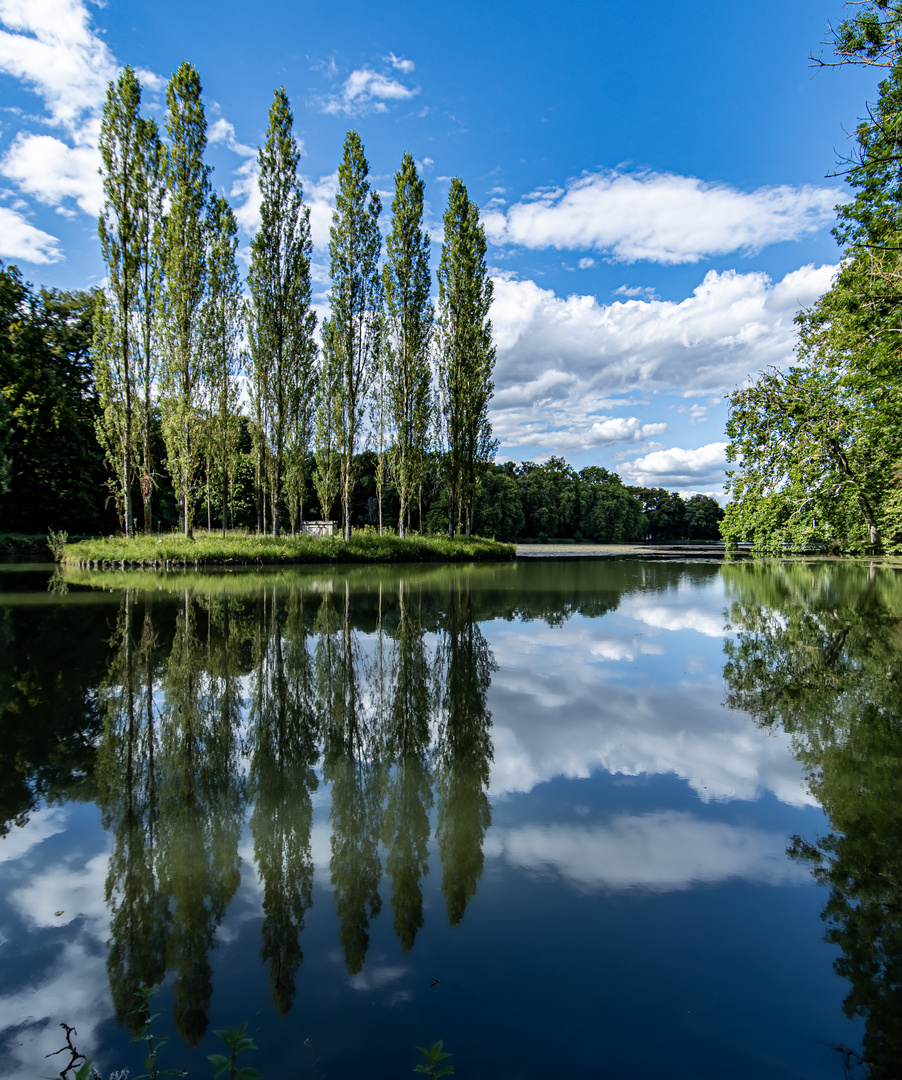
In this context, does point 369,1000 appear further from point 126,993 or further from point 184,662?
point 184,662

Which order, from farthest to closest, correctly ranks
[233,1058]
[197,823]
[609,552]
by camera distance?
1. [609,552]
2. [197,823]
3. [233,1058]

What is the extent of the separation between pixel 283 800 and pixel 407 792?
62 cm

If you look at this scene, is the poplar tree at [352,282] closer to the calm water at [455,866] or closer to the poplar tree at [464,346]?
the poplar tree at [464,346]

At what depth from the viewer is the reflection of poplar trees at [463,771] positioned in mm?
2287

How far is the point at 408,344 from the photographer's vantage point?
85.3 ft

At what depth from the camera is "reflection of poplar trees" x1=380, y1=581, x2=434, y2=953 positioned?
7.02ft

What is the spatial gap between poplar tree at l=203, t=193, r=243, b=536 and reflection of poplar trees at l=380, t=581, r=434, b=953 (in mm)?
19929

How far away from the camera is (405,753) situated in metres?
3.57

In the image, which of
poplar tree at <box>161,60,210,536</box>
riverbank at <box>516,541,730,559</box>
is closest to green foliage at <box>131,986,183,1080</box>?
poplar tree at <box>161,60,210,536</box>

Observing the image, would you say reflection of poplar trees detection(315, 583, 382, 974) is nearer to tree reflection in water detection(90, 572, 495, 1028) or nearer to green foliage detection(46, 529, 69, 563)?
tree reflection in water detection(90, 572, 495, 1028)

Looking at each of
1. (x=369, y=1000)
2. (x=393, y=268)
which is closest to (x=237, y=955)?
(x=369, y=1000)

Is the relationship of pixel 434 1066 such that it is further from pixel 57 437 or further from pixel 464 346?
pixel 57 437

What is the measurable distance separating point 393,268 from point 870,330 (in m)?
20.3

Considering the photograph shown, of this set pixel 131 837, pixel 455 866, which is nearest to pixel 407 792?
pixel 455 866
